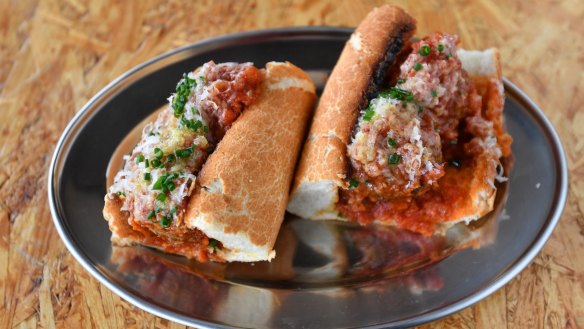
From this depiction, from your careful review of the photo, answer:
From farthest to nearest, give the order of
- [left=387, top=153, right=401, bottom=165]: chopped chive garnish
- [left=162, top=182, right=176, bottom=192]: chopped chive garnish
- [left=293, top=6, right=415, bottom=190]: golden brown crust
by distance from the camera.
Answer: [left=293, top=6, right=415, bottom=190]: golden brown crust < [left=387, top=153, right=401, bottom=165]: chopped chive garnish < [left=162, top=182, right=176, bottom=192]: chopped chive garnish

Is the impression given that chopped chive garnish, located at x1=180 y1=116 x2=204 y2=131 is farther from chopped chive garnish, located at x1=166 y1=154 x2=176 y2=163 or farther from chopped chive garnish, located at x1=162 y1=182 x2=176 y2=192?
chopped chive garnish, located at x1=162 y1=182 x2=176 y2=192

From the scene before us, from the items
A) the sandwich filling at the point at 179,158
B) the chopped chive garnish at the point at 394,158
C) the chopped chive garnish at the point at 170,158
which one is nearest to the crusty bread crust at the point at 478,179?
the chopped chive garnish at the point at 394,158

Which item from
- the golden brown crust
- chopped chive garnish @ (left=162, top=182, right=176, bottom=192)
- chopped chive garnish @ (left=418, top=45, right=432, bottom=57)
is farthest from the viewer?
chopped chive garnish @ (left=418, top=45, right=432, bottom=57)

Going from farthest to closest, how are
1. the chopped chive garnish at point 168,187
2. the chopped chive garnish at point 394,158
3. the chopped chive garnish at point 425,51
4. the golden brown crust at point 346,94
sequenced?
1. the chopped chive garnish at point 425,51
2. the golden brown crust at point 346,94
3. the chopped chive garnish at point 394,158
4. the chopped chive garnish at point 168,187

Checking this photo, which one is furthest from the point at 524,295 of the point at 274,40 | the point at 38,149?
the point at 38,149

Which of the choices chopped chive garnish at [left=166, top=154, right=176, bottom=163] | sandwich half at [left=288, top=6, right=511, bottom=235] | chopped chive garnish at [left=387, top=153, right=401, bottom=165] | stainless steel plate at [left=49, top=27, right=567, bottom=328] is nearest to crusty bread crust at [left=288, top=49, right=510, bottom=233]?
sandwich half at [left=288, top=6, right=511, bottom=235]

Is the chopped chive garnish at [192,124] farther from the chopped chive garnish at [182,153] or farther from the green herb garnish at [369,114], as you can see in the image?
the green herb garnish at [369,114]

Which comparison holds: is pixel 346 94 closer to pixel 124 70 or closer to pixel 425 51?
pixel 425 51
